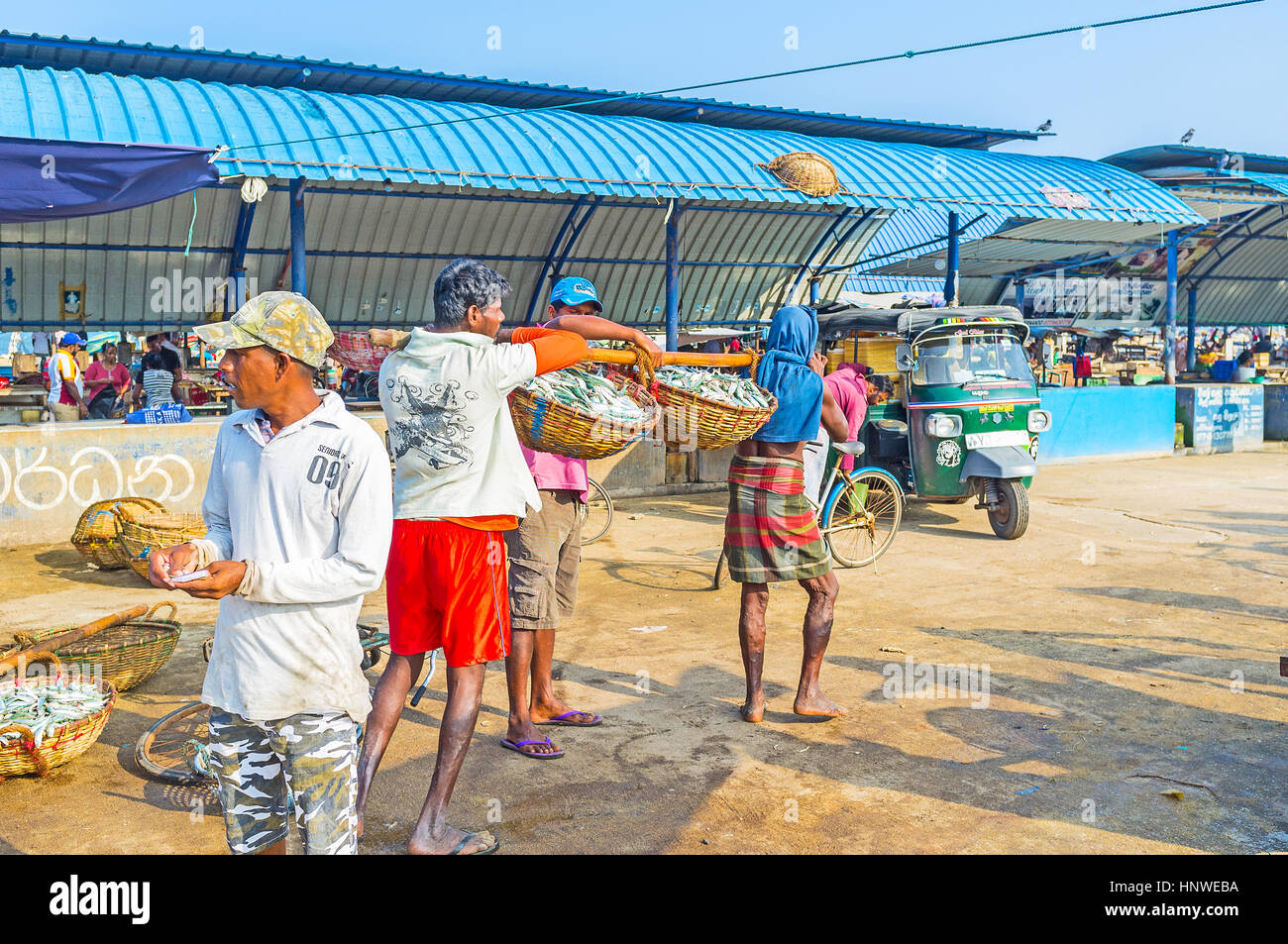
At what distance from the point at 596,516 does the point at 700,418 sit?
230 inches

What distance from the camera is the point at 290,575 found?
2.65 m

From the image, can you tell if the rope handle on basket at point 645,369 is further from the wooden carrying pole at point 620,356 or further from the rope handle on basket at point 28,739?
the rope handle on basket at point 28,739

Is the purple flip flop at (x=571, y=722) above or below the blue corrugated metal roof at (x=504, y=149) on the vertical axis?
below

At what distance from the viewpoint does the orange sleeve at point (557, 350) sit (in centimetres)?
369

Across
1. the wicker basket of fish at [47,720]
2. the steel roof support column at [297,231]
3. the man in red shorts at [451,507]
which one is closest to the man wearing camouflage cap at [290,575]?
the man in red shorts at [451,507]

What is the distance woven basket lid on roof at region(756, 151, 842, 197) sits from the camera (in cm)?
1427

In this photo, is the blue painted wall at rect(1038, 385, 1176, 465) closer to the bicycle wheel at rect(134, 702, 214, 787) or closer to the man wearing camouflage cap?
the bicycle wheel at rect(134, 702, 214, 787)

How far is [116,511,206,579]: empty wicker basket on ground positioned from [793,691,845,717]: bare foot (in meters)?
5.10

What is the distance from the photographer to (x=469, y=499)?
3.66m

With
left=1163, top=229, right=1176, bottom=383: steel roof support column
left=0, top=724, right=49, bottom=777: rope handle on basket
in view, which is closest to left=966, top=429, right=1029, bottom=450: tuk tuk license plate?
left=0, top=724, right=49, bottom=777: rope handle on basket

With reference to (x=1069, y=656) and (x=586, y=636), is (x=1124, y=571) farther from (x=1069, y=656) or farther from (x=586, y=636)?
(x=586, y=636)

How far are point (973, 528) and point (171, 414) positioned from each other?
8.32 meters

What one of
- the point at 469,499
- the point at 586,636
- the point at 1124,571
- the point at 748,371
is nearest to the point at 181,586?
the point at 469,499

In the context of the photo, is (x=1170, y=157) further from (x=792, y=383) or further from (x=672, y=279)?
(x=792, y=383)
